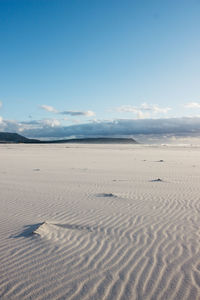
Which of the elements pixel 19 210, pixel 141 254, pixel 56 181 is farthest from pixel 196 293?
pixel 56 181

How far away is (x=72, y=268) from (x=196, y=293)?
79.1 inches

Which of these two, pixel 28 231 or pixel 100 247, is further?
pixel 28 231

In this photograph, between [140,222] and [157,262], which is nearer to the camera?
[157,262]

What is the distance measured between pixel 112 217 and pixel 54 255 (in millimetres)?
2517

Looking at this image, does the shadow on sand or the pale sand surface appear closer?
the pale sand surface

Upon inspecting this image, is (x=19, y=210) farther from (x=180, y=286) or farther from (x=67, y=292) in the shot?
(x=180, y=286)

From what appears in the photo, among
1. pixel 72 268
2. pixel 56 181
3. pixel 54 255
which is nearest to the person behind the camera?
pixel 72 268

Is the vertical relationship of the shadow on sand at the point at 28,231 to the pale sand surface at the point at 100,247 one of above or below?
above

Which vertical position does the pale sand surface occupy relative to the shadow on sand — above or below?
below

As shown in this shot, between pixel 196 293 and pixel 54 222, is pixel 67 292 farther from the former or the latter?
pixel 54 222

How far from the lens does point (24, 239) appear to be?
192 inches

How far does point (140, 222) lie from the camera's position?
6035 mm

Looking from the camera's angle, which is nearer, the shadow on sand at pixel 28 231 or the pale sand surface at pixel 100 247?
the pale sand surface at pixel 100 247

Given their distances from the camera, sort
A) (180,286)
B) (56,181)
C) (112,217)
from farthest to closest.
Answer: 1. (56,181)
2. (112,217)
3. (180,286)
